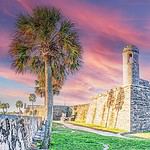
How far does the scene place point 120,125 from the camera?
46.6 m

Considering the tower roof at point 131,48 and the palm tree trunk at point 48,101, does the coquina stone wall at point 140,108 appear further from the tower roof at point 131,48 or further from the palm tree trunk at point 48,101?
the palm tree trunk at point 48,101

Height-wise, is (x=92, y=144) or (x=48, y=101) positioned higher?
(x=48, y=101)

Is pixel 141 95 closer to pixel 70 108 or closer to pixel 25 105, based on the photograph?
pixel 70 108

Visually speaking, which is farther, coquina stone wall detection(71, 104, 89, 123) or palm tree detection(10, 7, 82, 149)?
coquina stone wall detection(71, 104, 89, 123)

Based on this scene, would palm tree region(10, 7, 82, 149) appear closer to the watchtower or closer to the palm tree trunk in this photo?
the palm tree trunk

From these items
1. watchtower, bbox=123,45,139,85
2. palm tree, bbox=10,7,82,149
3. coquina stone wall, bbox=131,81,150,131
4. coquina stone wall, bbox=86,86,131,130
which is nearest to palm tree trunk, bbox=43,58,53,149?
palm tree, bbox=10,7,82,149

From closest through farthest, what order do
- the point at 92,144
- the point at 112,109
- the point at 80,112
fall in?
the point at 92,144
the point at 112,109
the point at 80,112

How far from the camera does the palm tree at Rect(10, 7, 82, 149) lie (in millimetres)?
21203

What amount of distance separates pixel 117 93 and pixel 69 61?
91.1 ft

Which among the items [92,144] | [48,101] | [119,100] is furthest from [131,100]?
[48,101]

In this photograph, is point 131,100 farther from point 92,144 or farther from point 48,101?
point 48,101

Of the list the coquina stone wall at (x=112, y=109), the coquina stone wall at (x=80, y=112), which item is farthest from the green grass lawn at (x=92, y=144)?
the coquina stone wall at (x=80, y=112)

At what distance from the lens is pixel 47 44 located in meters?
21.4

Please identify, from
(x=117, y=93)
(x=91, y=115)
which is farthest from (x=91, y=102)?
(x=117, y=93)
